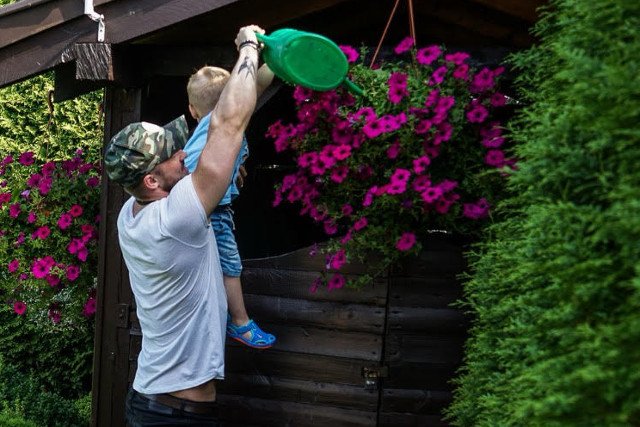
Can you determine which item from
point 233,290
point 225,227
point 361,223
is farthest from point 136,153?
point 361,223

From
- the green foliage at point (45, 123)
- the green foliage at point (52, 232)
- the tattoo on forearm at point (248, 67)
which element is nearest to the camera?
the tattoo on forearm at point (248, 67)

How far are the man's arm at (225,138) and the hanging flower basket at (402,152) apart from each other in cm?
75

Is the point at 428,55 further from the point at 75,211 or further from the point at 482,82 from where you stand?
the point at 75,211

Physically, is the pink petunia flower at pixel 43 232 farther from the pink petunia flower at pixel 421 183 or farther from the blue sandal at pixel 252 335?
the pink petunia flower at pixel 421 183

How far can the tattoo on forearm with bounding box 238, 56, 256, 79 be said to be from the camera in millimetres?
2930

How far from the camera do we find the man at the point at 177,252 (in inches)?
112

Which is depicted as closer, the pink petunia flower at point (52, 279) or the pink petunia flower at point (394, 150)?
the pink petunia flower at point (394, 150)

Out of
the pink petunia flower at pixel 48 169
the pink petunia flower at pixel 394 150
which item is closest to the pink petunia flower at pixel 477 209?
the pink petunia flower at pixel 394 150

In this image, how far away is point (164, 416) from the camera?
3.04 m

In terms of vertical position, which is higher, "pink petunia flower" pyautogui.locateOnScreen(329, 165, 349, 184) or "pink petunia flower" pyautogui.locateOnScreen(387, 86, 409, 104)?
"pink petunia flower" pyautogui.locateOnScreen(387, 86, 409, 104)

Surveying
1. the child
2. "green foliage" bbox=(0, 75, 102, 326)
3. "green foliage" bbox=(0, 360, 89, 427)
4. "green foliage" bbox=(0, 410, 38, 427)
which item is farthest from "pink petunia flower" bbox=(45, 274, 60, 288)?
the child

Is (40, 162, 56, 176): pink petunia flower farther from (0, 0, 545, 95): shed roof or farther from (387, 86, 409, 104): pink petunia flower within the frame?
(387, 86, 409, 104): pink petunia flower

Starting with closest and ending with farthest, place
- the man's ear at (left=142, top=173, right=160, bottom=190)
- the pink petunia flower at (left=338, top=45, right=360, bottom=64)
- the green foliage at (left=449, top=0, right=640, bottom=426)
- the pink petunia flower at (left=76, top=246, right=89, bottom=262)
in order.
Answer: the green foliage at (left=449, top=0, right=640, bottom=426)
the man's ear at (left=142, top=173, right=160, bottom=190)
the pink petunia flower at (left=338, top=45, right=360, bottom=64)
the pink petunia flower at (left=76, top=246, right=89, bottom=262)

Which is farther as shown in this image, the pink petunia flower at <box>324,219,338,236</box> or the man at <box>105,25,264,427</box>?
the pink petunia flower at <box>324,219,338,236</box>
